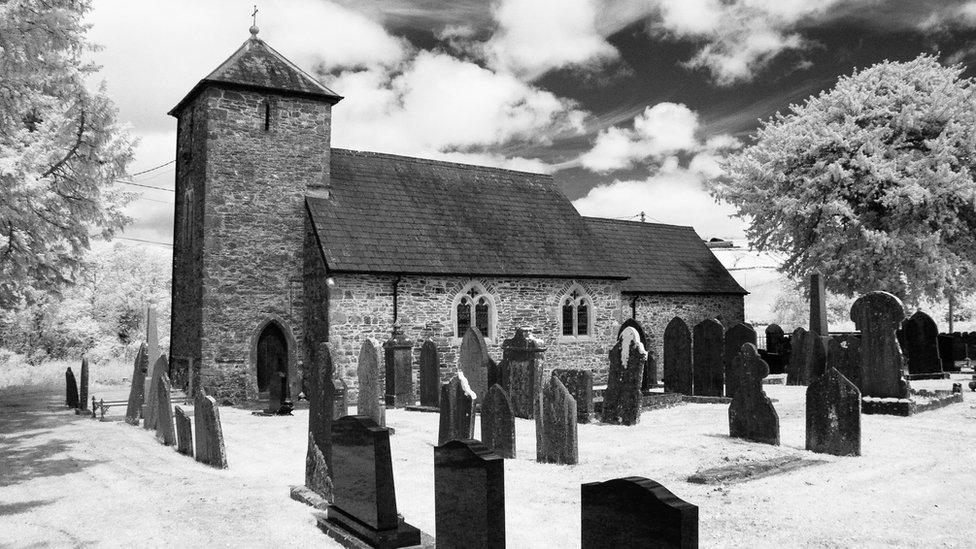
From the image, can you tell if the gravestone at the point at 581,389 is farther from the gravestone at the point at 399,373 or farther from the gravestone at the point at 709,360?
the gravestone at the point at 399,373

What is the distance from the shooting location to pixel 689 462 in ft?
29.6

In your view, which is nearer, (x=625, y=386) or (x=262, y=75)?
(x=625, y=386)

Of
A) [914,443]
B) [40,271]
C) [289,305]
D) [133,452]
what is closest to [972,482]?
[914,443]

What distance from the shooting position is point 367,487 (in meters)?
5.90

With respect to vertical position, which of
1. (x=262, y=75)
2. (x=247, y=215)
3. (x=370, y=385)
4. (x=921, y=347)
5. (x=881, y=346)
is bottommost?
(x=370, y=385)

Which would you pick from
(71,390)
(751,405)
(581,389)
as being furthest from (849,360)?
(71,390)

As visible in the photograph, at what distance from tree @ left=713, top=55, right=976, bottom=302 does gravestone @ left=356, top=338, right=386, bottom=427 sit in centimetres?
1787

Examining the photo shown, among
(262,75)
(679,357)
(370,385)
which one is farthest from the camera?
(262,75)

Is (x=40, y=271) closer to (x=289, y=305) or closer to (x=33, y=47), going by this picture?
(x=33, y=47)

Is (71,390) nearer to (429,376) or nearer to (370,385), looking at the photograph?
(429,376)

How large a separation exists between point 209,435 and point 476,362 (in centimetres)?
599

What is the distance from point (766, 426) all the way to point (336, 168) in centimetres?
1424

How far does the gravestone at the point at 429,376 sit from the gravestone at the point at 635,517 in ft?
40.4

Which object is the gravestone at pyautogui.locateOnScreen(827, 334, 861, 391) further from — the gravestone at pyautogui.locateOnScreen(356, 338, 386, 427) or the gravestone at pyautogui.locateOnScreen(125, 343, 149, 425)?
the gravestone at pyautogui.locateOnScreen(125, 343, 149, 425)
